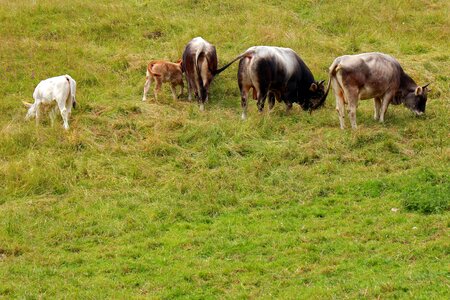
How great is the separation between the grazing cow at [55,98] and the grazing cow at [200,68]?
2.67 meters

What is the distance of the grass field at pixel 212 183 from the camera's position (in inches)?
364

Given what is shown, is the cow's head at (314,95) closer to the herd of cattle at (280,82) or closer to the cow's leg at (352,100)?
the herd of cattle at (280,82)

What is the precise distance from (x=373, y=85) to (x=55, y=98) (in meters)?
6.04

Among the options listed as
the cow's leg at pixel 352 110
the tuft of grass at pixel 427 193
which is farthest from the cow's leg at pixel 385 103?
the tuft of grass at pixel 427 193

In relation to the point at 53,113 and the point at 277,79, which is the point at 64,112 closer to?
the point at 53,113

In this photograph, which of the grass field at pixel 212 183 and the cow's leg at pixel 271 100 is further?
the cow's leg at pixel 271 100

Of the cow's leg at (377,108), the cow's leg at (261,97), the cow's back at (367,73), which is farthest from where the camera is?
the cow's leg at (261,97)

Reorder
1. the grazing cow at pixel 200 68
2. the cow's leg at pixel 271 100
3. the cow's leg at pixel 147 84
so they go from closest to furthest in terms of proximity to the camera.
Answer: the cow's leg at pixel 271 100 → the grazing cow at pixel 200 68 → the cow's leg at pixel 147 84

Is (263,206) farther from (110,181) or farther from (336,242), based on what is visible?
(110,181)

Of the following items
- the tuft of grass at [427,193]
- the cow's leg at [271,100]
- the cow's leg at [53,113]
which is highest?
the tuft of grass at [427,193]

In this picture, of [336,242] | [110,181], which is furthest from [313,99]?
[336,242]

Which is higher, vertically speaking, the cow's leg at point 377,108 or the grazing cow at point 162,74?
the grazing cow at point 162,74

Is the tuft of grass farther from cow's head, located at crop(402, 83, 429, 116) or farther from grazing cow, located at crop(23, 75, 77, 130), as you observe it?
grazing cow, located at crop(23, 75, 77, 130)

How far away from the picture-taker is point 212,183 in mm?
12086
